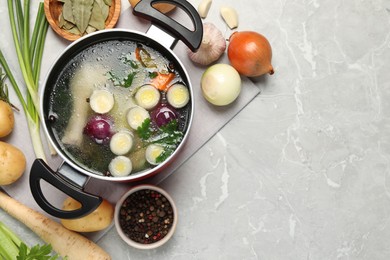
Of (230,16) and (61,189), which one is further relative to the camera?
(230,16)

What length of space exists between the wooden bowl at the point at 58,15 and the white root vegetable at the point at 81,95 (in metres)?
0.15

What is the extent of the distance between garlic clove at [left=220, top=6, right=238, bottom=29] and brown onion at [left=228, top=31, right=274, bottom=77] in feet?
0.15

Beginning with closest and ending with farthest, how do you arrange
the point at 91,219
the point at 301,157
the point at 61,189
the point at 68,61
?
1. the point at 61,189
2. the point at 68,61
3. the point at 91,219
4. the point at 301,157

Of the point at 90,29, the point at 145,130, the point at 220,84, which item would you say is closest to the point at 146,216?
the point at 145,130

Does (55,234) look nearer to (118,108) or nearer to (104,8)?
(118,108)

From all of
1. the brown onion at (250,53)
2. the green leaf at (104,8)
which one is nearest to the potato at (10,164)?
the green leaf at (104,8)

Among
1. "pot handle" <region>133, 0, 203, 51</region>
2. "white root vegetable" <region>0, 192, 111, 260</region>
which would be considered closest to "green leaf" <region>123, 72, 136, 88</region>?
"pot handle" <region>133, 0, 203, 51</region>

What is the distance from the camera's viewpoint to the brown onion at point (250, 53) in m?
1.28

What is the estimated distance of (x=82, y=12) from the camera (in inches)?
51.3

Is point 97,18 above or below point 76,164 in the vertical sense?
above

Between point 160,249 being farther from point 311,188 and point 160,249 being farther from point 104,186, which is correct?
point 311,188

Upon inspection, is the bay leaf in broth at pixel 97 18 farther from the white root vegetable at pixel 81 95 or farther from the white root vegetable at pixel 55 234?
the white root vegetable at pixel 55 234

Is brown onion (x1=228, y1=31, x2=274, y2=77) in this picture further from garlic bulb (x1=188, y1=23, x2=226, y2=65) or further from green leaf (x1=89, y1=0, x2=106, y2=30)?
green leaf (x1=89, y1=0, x2=106, y2=30)

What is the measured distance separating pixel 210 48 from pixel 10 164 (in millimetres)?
515
